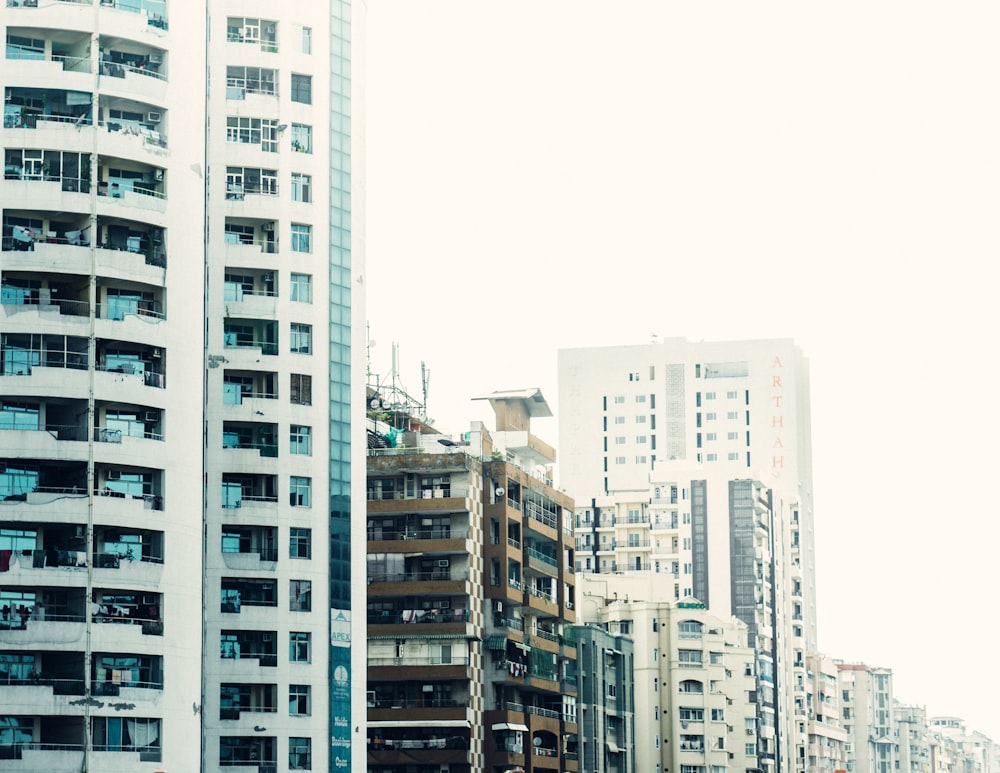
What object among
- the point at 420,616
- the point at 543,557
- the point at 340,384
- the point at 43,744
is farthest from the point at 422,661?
the point at 43,744

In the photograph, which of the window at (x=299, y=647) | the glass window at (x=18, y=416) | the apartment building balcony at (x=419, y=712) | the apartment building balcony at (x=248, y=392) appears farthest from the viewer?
the apartment building balcony at (x=419, y=712)

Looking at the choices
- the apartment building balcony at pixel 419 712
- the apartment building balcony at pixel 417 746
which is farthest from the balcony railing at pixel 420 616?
the apartment building balcony at pixel 417 746

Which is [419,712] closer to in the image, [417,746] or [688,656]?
[417,746]

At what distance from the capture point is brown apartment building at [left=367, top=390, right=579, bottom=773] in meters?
120

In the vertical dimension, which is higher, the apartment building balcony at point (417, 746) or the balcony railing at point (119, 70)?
the balcony railing at point (119, 70)

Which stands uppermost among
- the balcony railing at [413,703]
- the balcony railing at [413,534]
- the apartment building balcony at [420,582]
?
the balcony railing at [413,534]

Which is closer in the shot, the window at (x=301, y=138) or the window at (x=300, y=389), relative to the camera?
the window at (x=300, y=389)

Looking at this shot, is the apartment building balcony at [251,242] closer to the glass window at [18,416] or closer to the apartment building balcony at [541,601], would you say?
the glass window at [18,416]

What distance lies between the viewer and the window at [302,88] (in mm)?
110062

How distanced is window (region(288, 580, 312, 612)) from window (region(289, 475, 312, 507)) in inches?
173

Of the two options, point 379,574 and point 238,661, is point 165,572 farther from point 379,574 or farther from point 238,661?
point 379,574

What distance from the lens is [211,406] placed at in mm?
104688

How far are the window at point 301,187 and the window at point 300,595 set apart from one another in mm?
21986

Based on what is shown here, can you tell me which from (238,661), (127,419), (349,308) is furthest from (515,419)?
(127,419)
